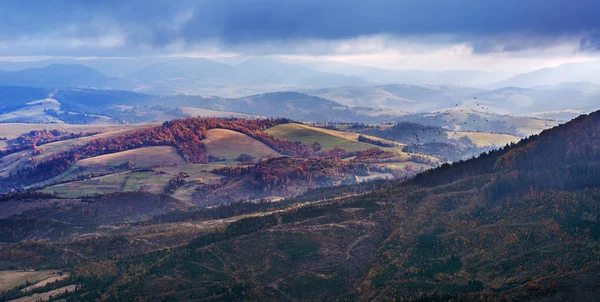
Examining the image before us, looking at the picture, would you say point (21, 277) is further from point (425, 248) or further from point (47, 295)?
point (425, 248)

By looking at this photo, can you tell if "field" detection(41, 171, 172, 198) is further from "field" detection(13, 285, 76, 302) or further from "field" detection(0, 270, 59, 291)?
"field" detection(13, 285, 76, 302)

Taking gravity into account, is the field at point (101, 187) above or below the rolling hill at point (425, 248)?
below

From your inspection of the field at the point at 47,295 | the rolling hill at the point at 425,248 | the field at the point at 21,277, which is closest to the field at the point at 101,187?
the field at the point at 21,277

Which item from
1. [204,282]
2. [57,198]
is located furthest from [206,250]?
[57,198]

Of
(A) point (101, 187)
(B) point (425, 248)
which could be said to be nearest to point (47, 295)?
(B) point (425, 248)

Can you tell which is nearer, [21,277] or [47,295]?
[47,295]

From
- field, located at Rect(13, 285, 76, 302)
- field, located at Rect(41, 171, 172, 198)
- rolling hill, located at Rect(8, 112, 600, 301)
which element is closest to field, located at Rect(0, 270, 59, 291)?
rolling hill, located at Rect(8, 112, 600, 301)

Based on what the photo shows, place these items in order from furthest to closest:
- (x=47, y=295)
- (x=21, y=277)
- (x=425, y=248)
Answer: (x=21, y=277), (x=425, y=248), (x=47, y=295)

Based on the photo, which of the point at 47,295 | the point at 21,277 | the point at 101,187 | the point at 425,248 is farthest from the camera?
the point at 101,187

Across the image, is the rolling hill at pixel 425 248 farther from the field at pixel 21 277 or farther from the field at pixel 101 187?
the field at pixel 101 187

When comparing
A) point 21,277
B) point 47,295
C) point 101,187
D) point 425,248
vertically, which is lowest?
point 21,277
